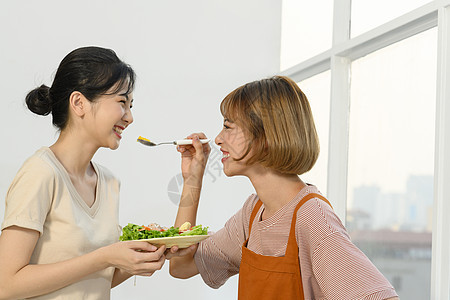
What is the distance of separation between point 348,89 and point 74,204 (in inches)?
65.1

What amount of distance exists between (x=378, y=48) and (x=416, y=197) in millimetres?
706

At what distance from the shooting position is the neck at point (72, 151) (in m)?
1.51

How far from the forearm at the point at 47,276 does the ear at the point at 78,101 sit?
388 mm

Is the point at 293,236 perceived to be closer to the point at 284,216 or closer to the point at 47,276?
the point at 284,216

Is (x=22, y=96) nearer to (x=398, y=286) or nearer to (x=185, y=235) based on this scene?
(x=185, y=235)

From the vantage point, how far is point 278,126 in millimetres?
1434

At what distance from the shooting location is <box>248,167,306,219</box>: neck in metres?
1.48

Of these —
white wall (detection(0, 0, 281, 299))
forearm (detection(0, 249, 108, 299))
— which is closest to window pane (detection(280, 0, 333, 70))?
white wall (detection(0, 0, 281, 299))

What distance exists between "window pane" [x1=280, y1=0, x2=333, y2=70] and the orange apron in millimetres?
1733

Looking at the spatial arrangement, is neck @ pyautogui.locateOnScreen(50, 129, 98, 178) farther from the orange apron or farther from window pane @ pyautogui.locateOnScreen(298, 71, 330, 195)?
window pane @ pyautogui.locateOnScreen(298, 71, 330, 195)

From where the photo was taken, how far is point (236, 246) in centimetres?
168

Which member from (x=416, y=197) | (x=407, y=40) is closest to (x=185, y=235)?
(x=416, y=197)

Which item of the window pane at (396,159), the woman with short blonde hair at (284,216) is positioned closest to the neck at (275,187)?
the woman with short blonde hair at (284,216)

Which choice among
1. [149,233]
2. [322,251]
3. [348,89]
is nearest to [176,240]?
[149,233]
